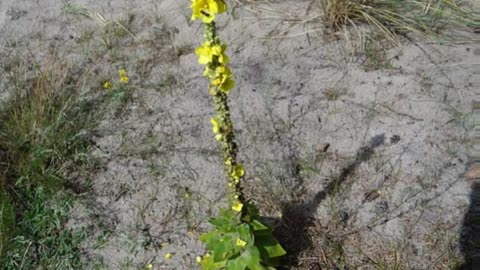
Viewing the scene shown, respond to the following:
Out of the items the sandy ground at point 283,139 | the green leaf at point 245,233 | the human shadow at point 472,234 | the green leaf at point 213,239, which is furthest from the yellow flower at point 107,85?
the human shadow at point 472,234

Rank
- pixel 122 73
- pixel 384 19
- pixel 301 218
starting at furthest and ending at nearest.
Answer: pixel 384 19 < pixel 122 73 < pixel 301 218

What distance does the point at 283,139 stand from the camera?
9.99 feet

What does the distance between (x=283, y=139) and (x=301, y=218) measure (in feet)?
1.61

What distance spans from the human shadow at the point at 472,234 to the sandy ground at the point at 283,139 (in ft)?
0.12

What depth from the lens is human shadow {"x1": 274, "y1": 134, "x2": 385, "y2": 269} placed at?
2611 mm

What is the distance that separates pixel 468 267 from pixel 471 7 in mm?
1805

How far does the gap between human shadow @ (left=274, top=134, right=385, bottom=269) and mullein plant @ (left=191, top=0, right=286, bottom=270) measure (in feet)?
0.41

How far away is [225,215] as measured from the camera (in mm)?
A: 2254

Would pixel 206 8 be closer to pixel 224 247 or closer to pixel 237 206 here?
pixel 237 206

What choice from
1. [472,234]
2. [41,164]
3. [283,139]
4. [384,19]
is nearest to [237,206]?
[283,139]

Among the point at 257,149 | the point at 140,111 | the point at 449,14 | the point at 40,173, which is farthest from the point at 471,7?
the point at 40,173

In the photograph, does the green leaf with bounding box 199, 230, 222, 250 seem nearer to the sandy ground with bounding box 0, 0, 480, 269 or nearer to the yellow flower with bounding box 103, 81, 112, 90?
the sandy ground with bounding box 0, 0, 480, 269

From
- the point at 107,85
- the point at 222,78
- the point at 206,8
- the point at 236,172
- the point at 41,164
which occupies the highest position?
the point at 206,8

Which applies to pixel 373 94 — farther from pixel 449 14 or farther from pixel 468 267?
pixel 468 267
